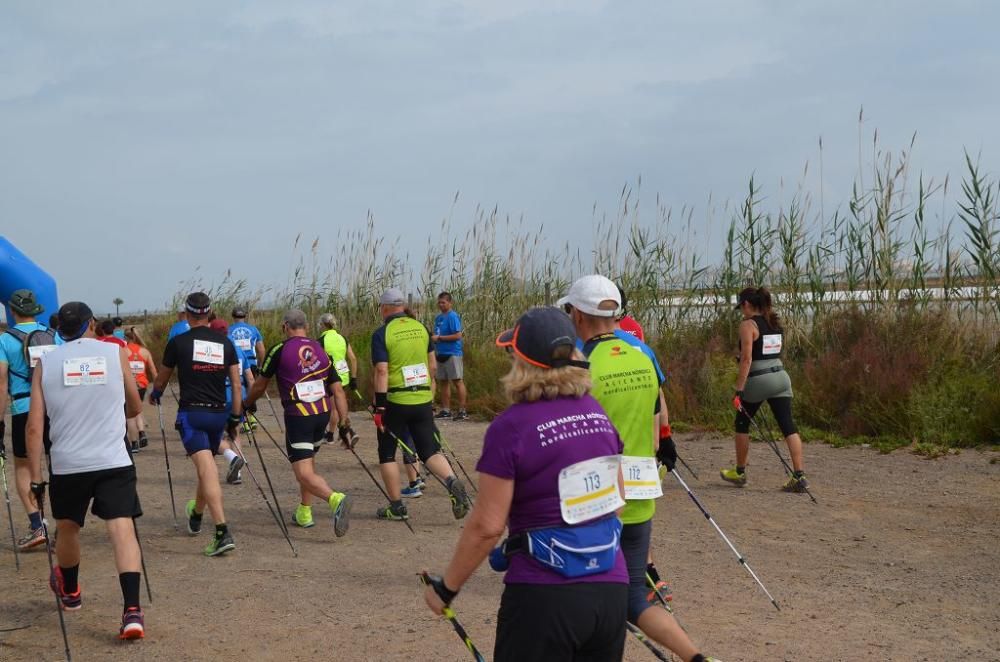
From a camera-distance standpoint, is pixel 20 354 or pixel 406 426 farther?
pixel 406 426

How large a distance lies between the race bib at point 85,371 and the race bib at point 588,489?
11.2 ft

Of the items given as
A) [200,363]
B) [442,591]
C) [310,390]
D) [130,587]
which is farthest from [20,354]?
[442,591]

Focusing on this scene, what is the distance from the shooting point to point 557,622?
2930 mm

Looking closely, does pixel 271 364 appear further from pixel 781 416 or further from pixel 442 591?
pixel 442 591

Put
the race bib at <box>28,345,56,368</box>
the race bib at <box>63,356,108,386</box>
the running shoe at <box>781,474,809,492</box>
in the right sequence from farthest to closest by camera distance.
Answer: the running shoe at <box>781,474,809,492</box>, the race bib at <box>28,345,56,368</box>, the race bib at <box>63,356,108,386</box>

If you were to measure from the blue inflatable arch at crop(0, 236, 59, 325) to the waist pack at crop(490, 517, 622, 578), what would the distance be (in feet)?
45.1

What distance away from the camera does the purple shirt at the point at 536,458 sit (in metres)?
2.96

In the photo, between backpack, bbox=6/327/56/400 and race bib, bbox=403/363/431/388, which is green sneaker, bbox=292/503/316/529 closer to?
race bib, bbox=403/363/431/388

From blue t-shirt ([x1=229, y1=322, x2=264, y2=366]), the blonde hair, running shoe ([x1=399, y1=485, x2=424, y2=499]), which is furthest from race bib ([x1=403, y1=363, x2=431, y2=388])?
the blonde hair

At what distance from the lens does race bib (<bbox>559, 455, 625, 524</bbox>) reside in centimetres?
301

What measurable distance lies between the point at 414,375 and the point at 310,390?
992 millimetres

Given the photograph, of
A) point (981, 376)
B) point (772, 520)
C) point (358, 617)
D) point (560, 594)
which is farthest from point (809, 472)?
point (560, 594)

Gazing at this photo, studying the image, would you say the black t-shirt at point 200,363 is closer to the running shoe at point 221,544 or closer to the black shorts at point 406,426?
the running shoe at point 221,544

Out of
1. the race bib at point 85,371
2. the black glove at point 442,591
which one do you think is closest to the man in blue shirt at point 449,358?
the race bib at point 85,371
